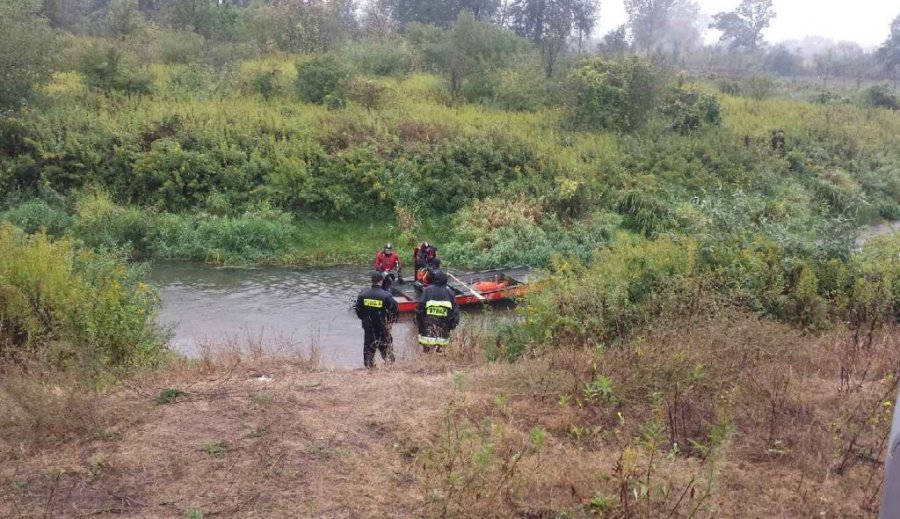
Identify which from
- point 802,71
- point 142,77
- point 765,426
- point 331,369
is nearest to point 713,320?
point 765,426

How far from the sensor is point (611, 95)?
2617cm

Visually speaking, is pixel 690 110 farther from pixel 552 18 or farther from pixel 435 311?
pixel 435 311

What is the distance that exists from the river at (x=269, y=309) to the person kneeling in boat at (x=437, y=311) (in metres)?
0.37

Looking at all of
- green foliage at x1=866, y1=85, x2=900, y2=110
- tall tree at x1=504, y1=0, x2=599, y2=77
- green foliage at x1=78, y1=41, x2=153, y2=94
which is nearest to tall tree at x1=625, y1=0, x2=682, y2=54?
tall tree at x1=504, y1=0, x2=599, y2=77

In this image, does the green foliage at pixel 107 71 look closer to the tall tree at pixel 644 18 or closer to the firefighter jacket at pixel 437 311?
the firefighter jacket at pixel 437 311

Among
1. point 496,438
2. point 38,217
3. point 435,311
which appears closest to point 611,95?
point 435,311

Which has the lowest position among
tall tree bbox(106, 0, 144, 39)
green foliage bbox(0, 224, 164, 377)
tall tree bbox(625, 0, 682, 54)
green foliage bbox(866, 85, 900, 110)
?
green foliage bbox(0, 224, 164, 377)

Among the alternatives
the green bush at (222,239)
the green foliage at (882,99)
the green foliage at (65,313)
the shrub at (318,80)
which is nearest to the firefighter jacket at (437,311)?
the green foliage at (65,313)

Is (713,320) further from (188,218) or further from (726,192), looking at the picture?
(726,192)

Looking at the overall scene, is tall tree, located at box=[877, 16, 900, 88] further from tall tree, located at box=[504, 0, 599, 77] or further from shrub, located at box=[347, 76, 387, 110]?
shrub, located at box=[347, 76, 387, 110]

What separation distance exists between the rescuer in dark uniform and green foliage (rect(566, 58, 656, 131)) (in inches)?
720

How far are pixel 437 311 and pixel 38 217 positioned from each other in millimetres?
13654

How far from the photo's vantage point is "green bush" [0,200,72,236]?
1809 centimetres

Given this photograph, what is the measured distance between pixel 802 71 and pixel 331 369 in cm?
6722
